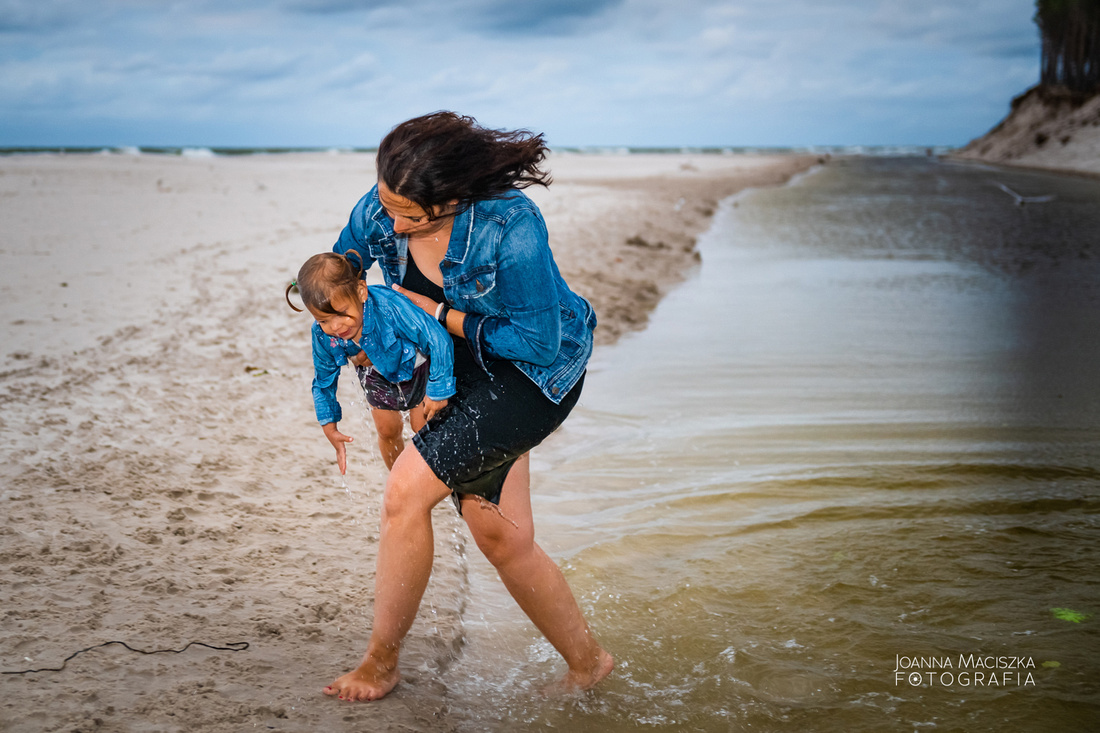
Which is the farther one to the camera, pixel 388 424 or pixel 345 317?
pixel 388 424

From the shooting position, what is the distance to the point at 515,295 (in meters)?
2.22

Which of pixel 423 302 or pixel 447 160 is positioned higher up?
pixel 447 160

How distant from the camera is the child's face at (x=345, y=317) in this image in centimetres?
232

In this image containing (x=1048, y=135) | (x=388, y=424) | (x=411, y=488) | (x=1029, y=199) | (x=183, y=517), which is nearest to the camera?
(x=411, y=488)

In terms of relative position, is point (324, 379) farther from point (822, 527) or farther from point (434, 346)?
point (822, 527)

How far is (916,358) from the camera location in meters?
6.62

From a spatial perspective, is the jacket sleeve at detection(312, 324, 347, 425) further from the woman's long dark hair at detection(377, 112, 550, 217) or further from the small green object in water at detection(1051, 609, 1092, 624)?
the small green object in water at detection(1051, 609, 1092, 624)

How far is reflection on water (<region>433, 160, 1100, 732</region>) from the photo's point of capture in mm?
2705

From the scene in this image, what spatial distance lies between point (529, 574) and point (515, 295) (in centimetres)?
90

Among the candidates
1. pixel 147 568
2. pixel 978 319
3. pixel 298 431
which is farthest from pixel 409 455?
pixel 978 319

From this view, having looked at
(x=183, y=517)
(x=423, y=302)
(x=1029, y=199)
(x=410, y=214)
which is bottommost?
(x=183, y=517)

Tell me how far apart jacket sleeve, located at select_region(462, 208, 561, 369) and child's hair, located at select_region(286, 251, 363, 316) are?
0.41 metres

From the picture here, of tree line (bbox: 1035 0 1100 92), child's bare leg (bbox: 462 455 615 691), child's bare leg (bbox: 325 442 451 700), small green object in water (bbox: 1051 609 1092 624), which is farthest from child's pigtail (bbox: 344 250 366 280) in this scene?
tree line (bbox: 1035 0 1100 92)

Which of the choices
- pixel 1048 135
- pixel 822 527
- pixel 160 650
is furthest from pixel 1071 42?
pixel 160 650
